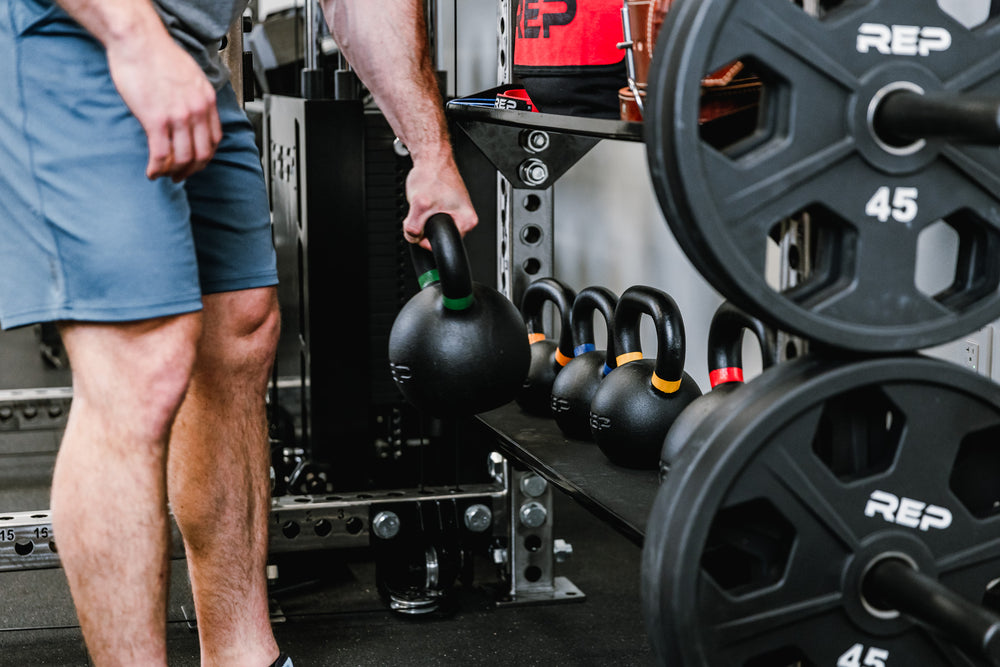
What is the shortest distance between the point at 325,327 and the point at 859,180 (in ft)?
4.84

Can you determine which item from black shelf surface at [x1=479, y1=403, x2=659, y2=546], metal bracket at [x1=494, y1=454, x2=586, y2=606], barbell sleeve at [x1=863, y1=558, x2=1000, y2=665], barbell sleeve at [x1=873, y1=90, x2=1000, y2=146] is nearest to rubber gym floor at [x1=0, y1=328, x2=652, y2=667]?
metal bracket at [x1=494, y1=454, x2=586, y2=606]

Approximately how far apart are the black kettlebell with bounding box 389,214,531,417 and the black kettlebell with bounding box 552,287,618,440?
115mm

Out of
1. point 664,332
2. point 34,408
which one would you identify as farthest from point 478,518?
point 34,408

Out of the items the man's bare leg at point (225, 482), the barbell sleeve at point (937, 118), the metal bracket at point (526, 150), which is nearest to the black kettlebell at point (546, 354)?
the metal bracket at point (526, 150)

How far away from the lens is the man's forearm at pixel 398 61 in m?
1.60

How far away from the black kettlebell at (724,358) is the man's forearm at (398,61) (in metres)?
0.45

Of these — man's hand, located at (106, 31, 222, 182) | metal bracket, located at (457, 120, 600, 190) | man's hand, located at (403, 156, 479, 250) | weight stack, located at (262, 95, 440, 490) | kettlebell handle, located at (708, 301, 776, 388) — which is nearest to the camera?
man's hand, located at (106, 31, 222, 182)

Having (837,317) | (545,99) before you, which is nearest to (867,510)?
(837,317)

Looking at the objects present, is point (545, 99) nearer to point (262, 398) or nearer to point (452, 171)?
point (452, 171)

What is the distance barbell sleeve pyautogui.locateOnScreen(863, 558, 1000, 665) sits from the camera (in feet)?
2.61

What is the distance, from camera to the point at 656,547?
90cm

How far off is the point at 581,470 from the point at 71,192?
2.37 ft

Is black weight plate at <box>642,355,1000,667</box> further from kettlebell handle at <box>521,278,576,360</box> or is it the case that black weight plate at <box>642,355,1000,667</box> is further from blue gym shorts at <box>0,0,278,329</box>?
kettlebell handle at <box>521,278,576,360</box>

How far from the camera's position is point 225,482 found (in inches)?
58.7
